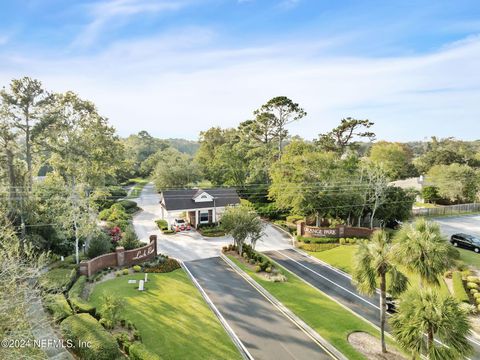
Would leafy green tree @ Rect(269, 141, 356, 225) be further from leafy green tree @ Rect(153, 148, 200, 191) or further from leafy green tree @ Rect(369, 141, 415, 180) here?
leafy green tree @ Rect(369, 141, 415, 180)

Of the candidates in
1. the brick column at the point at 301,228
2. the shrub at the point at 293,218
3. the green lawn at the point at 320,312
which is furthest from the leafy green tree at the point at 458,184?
the green lawn at the point at 320,312

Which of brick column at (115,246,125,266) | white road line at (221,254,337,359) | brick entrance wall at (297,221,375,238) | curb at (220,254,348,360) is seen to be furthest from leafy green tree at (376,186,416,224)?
brick column at (115,246,125,266)

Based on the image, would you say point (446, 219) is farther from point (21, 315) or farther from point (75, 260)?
point (21, 315)

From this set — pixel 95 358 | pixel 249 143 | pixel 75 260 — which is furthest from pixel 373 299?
pixel 249 143

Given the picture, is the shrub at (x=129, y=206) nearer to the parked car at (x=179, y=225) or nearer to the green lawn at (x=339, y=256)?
the parked car at (x=179, y=225)

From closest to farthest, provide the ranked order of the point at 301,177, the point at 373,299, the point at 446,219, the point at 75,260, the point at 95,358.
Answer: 1. the point at 95,358
2. the point at 373,299
3. the point at 75,260
4. the point at 301,177
5. the point at 446,219

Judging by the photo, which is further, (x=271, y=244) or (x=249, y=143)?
(x=249, y=143)

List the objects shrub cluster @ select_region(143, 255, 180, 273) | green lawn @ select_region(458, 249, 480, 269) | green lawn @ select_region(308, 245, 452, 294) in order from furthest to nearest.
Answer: green lawn @ select_region(308, 245, 452, 294) → green lawn @ select_region(458, 249, 480, 269) → shrub cluster @ select_region(143, 255, 180, 273)
